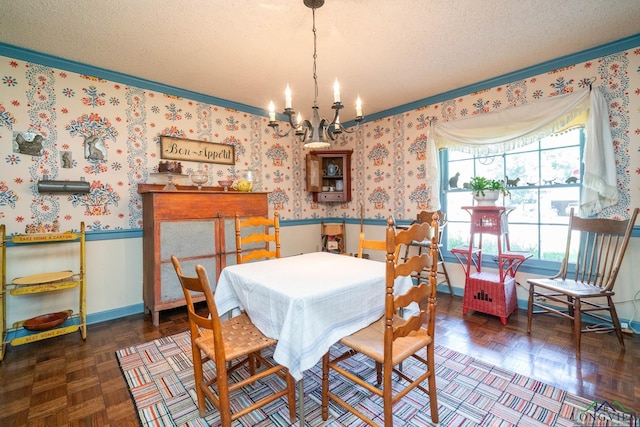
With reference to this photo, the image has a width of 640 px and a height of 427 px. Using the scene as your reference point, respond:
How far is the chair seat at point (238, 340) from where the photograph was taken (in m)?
1.46

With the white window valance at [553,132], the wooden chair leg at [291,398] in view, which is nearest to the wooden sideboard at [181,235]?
the wooden chair leg at [291,398]

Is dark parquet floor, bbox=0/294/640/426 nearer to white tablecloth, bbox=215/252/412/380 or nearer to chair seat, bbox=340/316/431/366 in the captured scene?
white tablecloth, bbox=215/252/412/380

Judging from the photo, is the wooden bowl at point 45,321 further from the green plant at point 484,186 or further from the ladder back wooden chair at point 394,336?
the green plant at point 484,186

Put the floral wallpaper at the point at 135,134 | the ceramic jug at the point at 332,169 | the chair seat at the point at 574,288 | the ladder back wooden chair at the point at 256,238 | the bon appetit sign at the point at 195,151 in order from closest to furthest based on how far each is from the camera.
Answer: the chair seat at the point at 574,288, the ladder back wooden chair at the point at 256,238, the floral wallpaper at the point at 135,134, the bon appetit sign at the point at 195,151, the ceramic jug at the point at 332,169

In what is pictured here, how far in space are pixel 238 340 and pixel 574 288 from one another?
102 inches

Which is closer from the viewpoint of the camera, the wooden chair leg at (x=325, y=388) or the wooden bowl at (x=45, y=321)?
the wooden chair leg at (x=325, y=388)

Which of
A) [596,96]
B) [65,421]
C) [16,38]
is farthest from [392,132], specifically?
[65,421]

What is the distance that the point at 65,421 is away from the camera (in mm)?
1592

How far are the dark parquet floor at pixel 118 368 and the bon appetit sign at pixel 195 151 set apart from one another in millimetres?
1863

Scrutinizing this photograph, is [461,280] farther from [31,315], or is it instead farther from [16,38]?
[16,38]

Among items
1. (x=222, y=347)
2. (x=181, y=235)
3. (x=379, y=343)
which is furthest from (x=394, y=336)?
(x=181, y=235)

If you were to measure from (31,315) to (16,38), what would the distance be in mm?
2376

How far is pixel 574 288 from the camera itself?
232 cm

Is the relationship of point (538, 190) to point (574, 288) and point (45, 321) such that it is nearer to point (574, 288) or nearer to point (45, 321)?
point (574, 288)
